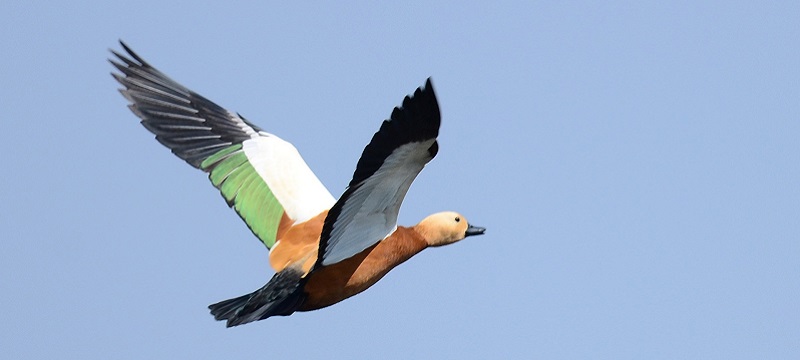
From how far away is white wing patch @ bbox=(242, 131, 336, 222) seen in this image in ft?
41.5

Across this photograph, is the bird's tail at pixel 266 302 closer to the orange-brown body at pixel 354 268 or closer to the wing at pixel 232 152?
the orange-brown body at pixel 354 268

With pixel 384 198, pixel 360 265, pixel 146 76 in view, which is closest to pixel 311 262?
pixel 360 265

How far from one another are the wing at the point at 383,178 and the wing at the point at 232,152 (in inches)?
64.9

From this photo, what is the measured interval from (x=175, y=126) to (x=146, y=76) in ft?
2.86

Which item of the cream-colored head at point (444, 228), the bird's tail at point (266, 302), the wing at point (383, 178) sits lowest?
the bird's tail at point (266, 302)

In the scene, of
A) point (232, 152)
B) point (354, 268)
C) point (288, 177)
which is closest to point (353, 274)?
point (354, 268)

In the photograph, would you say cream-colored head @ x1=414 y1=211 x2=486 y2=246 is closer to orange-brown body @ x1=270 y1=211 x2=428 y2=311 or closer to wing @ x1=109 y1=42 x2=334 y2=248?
orange-brown body @ x1=270 y1=211 x2=428 y2=311

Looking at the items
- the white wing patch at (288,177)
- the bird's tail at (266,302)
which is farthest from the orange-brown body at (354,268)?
the white wing patch at (288,177)

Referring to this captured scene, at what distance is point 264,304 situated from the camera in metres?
11.0

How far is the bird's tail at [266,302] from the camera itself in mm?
10891

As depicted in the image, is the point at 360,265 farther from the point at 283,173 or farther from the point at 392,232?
the point at 283,173

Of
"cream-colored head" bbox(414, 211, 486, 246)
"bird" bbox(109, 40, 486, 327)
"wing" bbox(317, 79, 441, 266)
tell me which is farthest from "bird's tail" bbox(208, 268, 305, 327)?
"cream-colored head" bbox(414, 211, 486, 246)

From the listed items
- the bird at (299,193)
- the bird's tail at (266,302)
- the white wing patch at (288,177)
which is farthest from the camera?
the white wing patch at (288,177)

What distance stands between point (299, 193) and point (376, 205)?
2.25 metres
